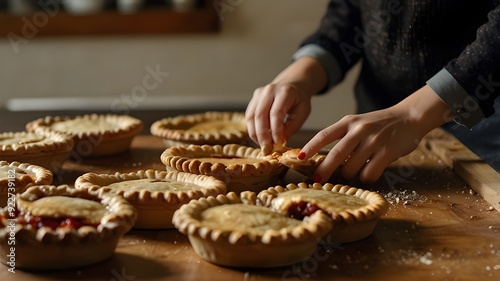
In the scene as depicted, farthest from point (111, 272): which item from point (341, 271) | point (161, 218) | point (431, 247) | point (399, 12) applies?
point (399, 12)

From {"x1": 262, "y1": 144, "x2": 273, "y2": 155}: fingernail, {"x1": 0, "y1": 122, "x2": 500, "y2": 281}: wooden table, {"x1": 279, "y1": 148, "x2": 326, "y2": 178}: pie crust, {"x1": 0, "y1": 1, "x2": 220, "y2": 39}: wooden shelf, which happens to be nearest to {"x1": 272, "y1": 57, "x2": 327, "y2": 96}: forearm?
{"x1": 262, "y1": 144, "x2": 273, "y2": 155}: fingernail

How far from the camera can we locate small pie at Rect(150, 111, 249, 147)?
2.33 metres

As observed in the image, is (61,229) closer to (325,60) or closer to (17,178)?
(17,178)

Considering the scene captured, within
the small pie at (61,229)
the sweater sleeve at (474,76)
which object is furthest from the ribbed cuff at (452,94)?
the small pie at (61,229)

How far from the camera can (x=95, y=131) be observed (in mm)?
2299

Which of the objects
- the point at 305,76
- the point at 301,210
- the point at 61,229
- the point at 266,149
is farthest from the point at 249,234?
the point at 305,76

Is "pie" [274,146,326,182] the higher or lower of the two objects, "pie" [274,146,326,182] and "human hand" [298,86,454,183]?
the lower

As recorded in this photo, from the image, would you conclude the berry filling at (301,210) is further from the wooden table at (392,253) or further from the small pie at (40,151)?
the small pie at (40,151)

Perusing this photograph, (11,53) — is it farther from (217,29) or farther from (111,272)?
(111,272)

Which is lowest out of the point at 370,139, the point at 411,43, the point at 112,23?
the point at 112,23

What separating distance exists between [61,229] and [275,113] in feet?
3.15

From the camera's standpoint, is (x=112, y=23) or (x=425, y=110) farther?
(x=112, y=23)

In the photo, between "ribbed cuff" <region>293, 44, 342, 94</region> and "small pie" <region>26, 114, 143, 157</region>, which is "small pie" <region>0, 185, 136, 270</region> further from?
"ribbed cuff" <region>293, 44, 342, 94</region>

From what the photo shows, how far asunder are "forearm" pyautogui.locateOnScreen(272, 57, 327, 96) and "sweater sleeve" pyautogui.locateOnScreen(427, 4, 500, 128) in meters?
0.53
